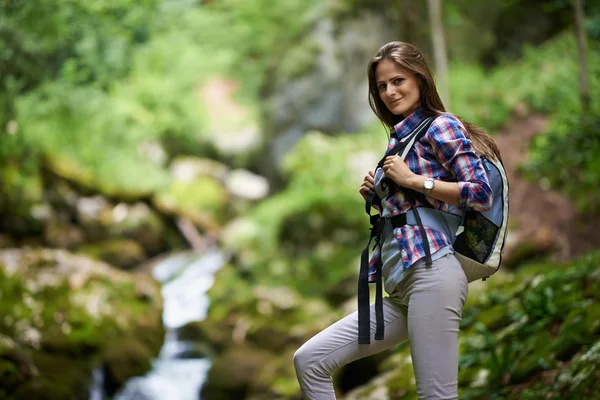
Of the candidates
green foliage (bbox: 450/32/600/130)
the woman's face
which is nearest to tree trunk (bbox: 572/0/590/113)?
green foliage (bbox: 450/32/600/130)

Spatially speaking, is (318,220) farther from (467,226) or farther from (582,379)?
(467,226)

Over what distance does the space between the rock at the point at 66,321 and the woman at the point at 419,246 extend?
493cm

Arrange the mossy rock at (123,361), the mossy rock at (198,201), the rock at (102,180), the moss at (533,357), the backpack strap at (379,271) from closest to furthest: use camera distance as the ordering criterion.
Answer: the backpack strap at (379,271) → the moss at (533,357) → the mossy rock at (123,361) → the rock at (102,180) → the mossy rock at (198,201)

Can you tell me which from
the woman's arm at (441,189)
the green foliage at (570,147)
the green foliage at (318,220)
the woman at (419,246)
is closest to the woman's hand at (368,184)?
the woman at (419,246)

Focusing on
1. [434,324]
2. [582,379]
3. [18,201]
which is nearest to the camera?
[434,324]

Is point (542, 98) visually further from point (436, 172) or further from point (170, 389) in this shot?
point (436, 172)

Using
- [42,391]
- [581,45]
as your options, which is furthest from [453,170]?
[581,45]

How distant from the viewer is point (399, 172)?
1886 millimetres

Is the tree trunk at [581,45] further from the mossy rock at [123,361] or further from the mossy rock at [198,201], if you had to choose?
the mossy rock at [198,201]

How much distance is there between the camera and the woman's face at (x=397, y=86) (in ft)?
6.66

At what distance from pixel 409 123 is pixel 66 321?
6855mm

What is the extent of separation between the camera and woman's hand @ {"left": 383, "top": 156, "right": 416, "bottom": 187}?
187cm

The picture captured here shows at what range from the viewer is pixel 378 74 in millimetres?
2078

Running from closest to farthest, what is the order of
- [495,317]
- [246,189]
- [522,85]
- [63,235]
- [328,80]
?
[495,317]
[63,235]
[522,85]
[328,80]
[246,189]
